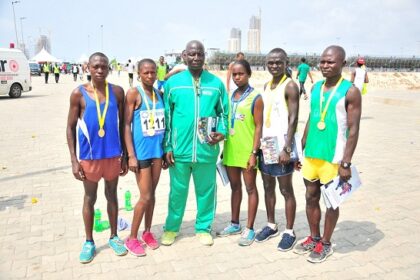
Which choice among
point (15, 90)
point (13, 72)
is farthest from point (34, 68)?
point (13, 72)

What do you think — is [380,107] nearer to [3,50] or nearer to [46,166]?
[46,166]

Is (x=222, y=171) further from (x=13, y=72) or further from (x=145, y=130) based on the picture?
(x=13, y=72)

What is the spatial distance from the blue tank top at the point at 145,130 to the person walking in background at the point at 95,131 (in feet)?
0.52

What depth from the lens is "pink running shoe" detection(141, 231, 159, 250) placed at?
13.4 ft

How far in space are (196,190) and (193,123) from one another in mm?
808

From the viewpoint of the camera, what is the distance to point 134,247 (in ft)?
12.9

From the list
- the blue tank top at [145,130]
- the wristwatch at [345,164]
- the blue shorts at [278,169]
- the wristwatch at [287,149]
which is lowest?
the blue shorts at [278,169]

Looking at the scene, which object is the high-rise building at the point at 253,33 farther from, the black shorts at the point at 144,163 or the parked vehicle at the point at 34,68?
the black shorts at the point at 144,163

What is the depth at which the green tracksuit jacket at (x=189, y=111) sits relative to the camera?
3895mm

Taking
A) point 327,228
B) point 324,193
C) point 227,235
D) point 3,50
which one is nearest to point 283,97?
point 324,193

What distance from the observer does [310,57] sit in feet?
334

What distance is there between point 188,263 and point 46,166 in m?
4.65

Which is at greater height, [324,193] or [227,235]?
[324,193]

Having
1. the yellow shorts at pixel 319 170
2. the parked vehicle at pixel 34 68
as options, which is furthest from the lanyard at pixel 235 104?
the parked vehicle at pixel 34 68
